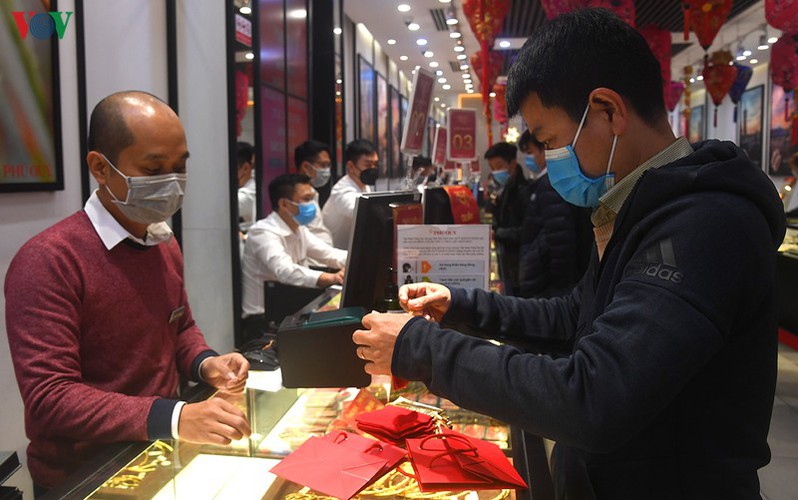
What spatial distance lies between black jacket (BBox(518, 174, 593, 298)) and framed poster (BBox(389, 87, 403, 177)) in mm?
10883

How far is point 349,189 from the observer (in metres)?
5.86

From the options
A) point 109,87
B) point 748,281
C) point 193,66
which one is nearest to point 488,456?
point 748,281

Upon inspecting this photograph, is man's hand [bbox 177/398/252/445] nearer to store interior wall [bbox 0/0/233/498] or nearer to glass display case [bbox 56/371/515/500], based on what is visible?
glass display case [bbox 56/371/515/500]

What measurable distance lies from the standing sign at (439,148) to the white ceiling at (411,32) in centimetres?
253

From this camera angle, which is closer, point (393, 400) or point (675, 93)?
point (393, 400)

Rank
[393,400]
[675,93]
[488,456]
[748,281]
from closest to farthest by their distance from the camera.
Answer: [748,281] < [488,456] < [393,400] < [675,93]

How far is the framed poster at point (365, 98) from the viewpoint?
438 inches

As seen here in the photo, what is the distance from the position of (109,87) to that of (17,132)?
0.72m

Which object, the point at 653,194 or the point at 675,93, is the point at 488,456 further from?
the point at 675,93

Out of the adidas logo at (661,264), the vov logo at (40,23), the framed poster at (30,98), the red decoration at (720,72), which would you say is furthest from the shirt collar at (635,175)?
the red decoration at (720,72)

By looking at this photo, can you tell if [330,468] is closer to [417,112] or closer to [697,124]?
[417,112]

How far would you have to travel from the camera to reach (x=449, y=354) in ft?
3.67

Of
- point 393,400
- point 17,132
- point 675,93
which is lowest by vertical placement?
point 393,400

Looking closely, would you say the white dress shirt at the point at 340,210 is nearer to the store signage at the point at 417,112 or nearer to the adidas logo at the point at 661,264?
the store signage at the point at 417,112
